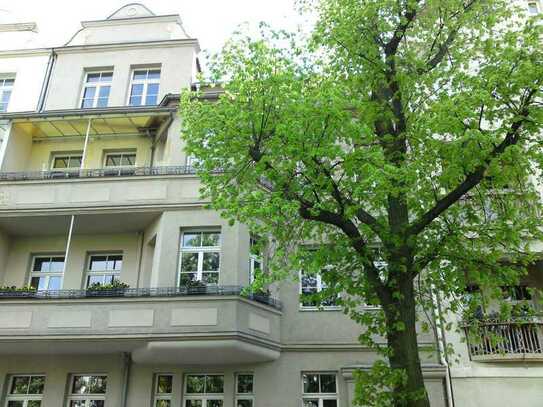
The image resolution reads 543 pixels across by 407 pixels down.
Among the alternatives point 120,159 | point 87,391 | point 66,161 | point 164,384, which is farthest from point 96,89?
point 164,384

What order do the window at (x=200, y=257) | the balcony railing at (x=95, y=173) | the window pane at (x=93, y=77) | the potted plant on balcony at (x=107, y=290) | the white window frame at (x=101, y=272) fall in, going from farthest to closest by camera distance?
the window pane at (x=93, y=77) → the white window frame at (x=101, y=272) → the balcony railing at (x=95, y=173) → the window at (x=200, y=257) → the potted plant on balcony at (x=107, y=290)

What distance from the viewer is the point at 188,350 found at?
1220 cm

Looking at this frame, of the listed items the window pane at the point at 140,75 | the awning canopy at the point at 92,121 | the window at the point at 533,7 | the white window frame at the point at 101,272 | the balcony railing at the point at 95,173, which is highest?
the window at the point at 533,7

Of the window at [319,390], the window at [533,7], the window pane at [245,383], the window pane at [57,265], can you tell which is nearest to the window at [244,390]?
the window pane at [245,383]

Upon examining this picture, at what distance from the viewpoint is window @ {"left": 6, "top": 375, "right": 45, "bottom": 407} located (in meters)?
13.9

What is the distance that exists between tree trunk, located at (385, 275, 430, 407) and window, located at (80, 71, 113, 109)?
12.9 meters

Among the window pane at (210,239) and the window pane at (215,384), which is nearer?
the window pane at (215,384)

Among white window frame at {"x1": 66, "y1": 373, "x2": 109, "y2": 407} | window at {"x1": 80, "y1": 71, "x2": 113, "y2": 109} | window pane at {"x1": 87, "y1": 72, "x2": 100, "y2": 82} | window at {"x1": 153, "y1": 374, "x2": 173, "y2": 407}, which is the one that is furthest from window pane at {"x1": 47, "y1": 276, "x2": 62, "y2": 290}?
window pane at {"x1": 87, "y1": 72, "x2": 100, "y2": 82}

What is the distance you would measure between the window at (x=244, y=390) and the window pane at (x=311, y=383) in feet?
4.61

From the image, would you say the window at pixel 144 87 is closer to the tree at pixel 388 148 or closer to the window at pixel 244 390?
the tree at pixel 388 148

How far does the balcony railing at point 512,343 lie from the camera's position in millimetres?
12805

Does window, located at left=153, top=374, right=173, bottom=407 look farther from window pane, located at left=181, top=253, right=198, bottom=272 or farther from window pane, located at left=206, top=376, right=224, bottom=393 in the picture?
window pane, located at left=181, top=253, right=198, bottom=272

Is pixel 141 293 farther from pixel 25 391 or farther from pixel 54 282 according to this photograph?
pixel 25 391

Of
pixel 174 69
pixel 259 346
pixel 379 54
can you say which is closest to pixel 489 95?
pixel 379 54
